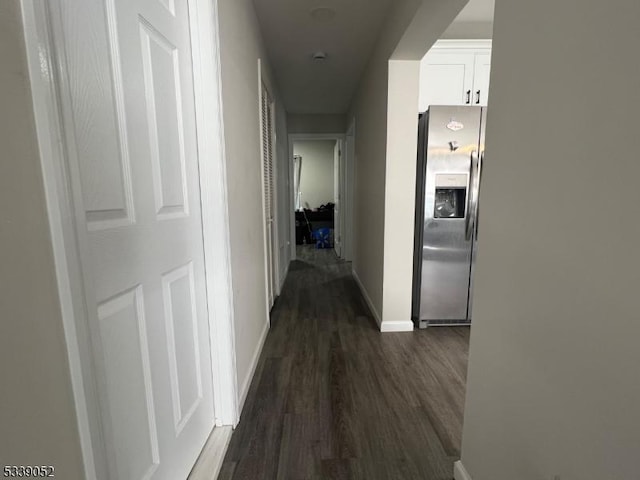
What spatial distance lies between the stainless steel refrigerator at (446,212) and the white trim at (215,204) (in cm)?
179

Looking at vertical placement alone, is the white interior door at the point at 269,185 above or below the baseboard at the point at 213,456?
above

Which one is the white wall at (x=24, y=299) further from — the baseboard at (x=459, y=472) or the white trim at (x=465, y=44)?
the white trim at (x=465, y=44)

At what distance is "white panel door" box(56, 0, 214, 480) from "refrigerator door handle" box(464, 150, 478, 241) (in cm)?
218

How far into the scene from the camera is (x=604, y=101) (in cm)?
59

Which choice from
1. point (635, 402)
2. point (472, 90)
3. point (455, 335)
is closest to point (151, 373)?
point (635, 402)

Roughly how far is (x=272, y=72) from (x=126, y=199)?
2.90 meters

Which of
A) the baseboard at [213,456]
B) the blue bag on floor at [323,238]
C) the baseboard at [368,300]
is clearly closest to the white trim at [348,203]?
the baseboard at [368,300]

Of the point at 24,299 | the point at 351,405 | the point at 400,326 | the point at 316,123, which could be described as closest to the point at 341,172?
the point at 316,123

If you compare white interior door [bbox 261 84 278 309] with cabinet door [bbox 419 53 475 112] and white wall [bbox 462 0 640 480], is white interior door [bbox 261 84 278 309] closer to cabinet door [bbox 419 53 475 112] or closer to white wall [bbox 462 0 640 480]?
cabinet door [bbox 419 53 475 112]

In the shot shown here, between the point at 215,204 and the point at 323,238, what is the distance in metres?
5.64

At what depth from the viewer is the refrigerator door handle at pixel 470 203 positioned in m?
2.40

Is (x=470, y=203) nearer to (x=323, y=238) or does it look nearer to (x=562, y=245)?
(x=562, y=245)

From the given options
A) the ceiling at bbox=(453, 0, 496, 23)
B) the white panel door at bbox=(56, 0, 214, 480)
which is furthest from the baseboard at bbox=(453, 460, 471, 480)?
the ceiling at bbox=(453, 0, 496, 23)

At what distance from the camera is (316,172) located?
7.88 metres
